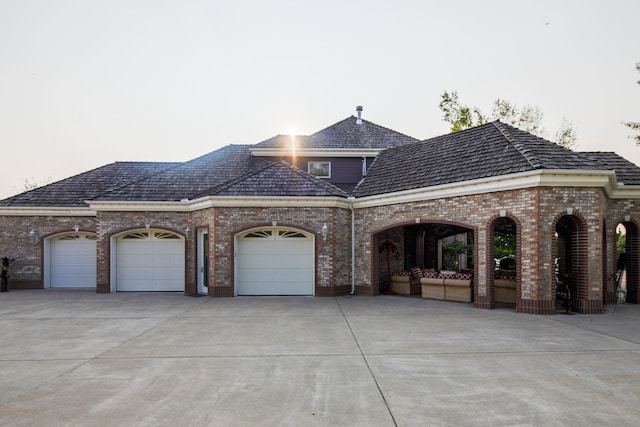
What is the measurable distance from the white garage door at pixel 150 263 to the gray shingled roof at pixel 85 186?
3106 millimetres

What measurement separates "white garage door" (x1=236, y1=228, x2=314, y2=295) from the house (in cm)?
4

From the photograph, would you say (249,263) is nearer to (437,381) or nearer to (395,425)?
(437,381)

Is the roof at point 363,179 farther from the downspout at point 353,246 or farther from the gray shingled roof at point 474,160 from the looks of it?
the downspout at point 353,246

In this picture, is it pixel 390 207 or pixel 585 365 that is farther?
pixel 390 207

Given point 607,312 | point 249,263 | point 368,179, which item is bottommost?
point 607,312

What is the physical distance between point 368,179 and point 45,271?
49.1 ft

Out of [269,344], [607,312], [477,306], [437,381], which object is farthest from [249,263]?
[607,312]

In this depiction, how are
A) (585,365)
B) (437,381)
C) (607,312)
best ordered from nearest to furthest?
(437,381) → (585,365) → (607,312)

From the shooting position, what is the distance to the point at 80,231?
672 inches

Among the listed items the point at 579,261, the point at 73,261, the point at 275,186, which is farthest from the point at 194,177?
the point at 579,261

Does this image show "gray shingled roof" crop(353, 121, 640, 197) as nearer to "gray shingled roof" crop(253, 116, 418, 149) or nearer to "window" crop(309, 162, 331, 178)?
"gray shingled roof" crop(253, 116, 418, 149)

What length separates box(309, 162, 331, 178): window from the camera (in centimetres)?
1864

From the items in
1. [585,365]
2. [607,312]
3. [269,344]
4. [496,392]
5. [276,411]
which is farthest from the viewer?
[607,312]

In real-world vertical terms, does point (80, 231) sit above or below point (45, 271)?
above
